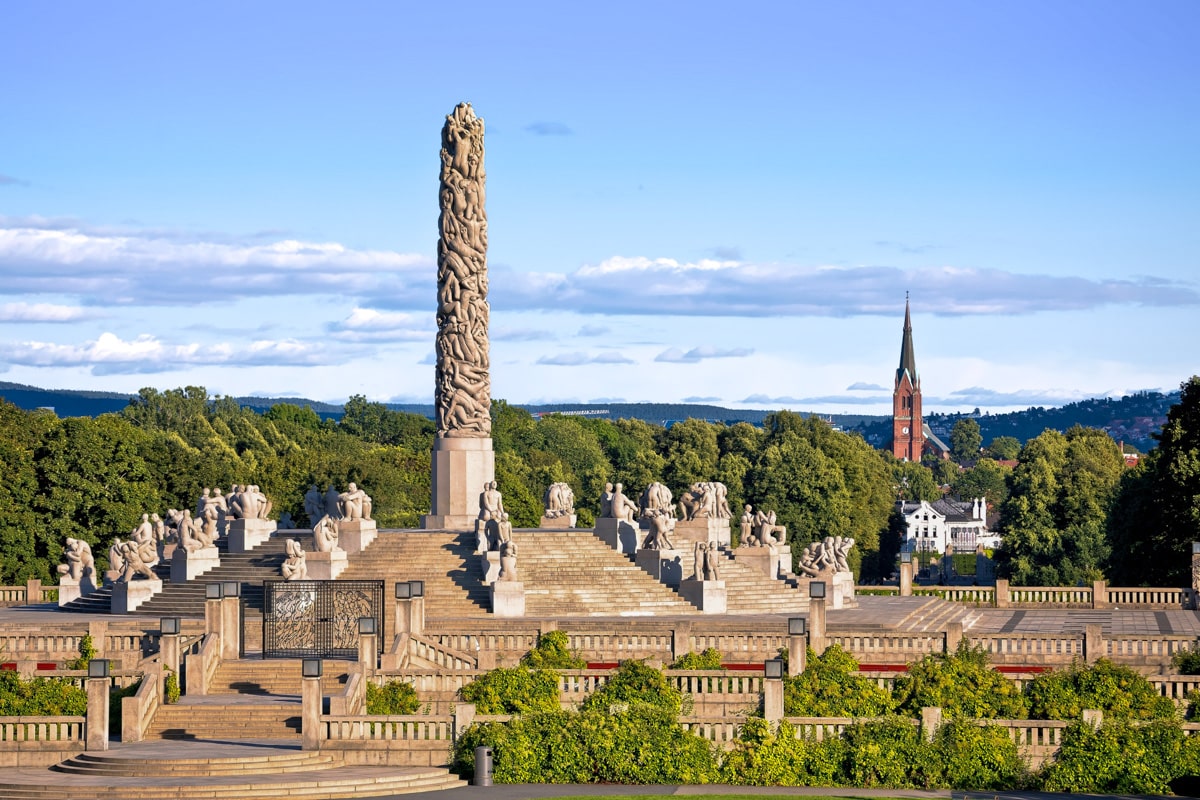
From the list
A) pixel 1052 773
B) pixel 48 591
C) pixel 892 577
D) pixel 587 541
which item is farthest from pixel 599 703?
pixel 892 577

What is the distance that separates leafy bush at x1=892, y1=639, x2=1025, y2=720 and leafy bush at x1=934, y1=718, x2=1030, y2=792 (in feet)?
8.72

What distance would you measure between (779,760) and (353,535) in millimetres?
27144

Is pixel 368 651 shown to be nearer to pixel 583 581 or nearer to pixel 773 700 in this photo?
pixel 773 700

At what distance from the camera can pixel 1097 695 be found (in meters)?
45.4

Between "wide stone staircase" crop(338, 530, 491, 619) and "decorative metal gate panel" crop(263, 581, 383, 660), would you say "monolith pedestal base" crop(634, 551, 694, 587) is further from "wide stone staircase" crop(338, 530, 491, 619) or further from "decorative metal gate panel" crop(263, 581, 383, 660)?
"decorative metal gate panel" crop(263, 581, 383, 660)

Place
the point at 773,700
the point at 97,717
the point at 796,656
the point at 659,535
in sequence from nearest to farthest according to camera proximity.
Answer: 1. the point at 773,700
2. the point at 97,717
3. the point at 796,656
4. the point at 659,535

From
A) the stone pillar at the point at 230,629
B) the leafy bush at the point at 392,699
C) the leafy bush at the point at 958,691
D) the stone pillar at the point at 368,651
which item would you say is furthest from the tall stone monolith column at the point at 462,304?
the leafy bush at the point at 958,691

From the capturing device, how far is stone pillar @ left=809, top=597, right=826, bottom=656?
54.1 m

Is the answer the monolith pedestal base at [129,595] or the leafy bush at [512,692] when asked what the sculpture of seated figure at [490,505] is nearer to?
the monolith pedestal base at [129,595]

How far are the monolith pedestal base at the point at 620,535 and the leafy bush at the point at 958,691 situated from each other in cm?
2075

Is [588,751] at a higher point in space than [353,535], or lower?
lower

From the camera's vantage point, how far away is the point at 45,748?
44781mm

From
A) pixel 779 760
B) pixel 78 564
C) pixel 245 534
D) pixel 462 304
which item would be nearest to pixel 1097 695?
pixel 779 760

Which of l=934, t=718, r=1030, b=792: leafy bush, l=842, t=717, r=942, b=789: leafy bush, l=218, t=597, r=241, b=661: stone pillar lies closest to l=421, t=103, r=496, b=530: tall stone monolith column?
l=218, t=597, r=241, b=661: stone pillar
